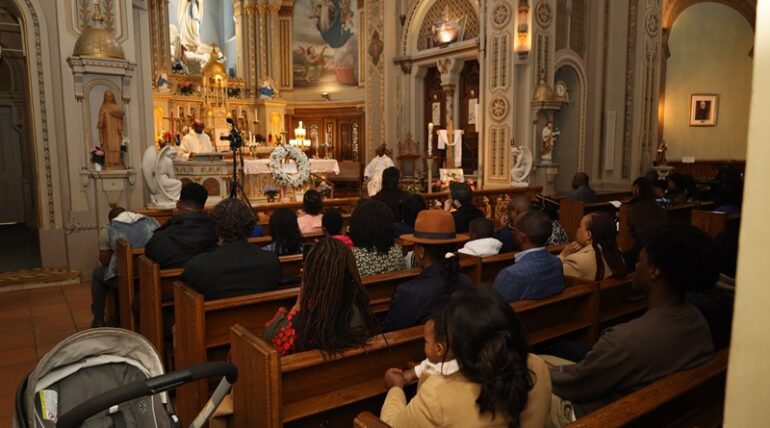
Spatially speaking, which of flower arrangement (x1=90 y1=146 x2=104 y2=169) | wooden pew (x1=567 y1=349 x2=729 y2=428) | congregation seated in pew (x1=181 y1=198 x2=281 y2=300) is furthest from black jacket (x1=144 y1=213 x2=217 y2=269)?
flower arrangement (x1=90 y1=146 x2=104 y2=169)

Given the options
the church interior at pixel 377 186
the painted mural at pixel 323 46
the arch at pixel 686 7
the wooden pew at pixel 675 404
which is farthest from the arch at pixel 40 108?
the arch at pixel 686 7

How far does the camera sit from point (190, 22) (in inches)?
663

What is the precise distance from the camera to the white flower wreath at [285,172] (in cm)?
885

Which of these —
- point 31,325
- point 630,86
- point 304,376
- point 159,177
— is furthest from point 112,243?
point 630,86

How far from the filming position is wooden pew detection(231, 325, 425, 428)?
221 cm

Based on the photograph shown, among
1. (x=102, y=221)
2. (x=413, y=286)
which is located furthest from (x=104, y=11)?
(x=413, y=286)

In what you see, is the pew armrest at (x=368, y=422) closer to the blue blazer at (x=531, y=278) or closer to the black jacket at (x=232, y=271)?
the blue blazer at (x=531, y=278)

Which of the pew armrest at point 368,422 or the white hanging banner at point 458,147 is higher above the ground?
the white hanging banner at point 458,147

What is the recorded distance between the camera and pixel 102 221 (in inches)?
307

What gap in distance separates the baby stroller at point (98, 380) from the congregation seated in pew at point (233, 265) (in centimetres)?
118

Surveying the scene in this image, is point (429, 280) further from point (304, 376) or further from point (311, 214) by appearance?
point (311, 214)

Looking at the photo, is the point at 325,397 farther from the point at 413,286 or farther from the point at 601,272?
the point at 601,272

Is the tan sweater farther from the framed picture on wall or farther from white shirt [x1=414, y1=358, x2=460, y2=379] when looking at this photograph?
the framed picture on wall

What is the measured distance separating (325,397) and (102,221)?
6.64 meters
